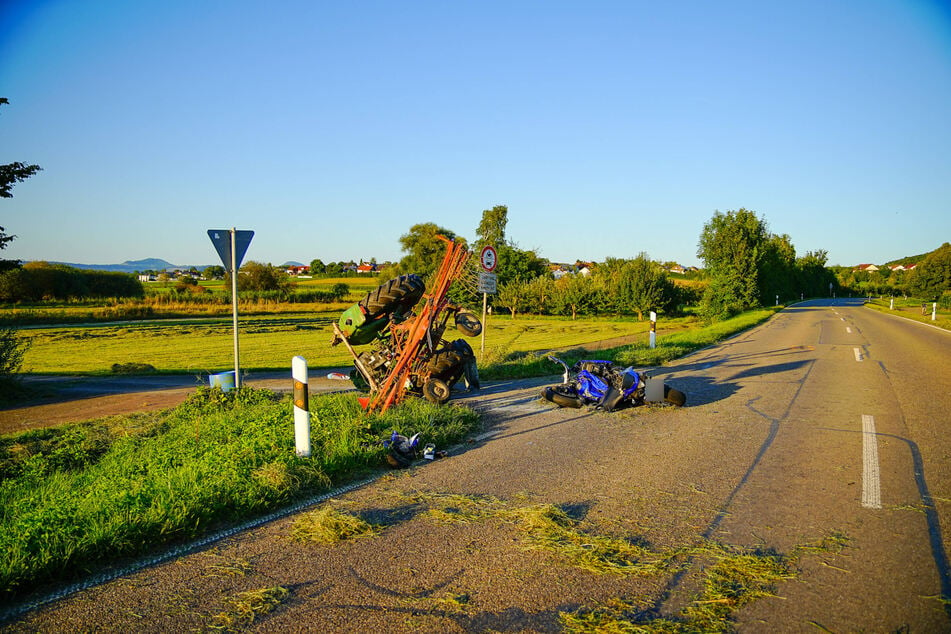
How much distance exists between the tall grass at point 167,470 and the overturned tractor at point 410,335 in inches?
17.8

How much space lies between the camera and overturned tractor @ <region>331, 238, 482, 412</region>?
8.88 m

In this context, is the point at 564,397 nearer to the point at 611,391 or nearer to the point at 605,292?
the point at 611,391

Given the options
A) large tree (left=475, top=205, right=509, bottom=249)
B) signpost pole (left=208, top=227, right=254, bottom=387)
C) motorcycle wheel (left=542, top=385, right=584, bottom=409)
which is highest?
large tree (left=475, top=205, right=509, bottom=249)

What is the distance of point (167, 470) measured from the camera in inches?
240

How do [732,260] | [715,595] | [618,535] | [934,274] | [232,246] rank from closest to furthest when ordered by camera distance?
[715,595], [618,535], [232,246], [732,260], [934,274]

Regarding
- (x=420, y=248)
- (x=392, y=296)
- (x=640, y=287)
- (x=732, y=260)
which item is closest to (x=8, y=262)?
(x=392, y=296)

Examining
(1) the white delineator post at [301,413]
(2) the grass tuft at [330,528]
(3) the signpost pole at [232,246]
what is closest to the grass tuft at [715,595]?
(2) the grass tuft at [330,528]

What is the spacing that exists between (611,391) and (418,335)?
3.01m

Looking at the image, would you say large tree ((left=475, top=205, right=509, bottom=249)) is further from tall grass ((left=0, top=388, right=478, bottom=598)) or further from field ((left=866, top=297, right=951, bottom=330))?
tall grass ((left=0, top=388, right=478, bottom=598))

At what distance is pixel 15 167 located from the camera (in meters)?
13.7

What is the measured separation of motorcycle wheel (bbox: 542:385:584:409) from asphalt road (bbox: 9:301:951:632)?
12.8 inches

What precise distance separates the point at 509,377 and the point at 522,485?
809 centimetres

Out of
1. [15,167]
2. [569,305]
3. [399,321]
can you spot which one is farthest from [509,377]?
[569,305]

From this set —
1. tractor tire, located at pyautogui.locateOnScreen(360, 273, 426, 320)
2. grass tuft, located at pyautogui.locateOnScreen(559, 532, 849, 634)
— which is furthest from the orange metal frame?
grass tuft, located at pyautogui.locateOnScreen(559, 532, 849, 634)
